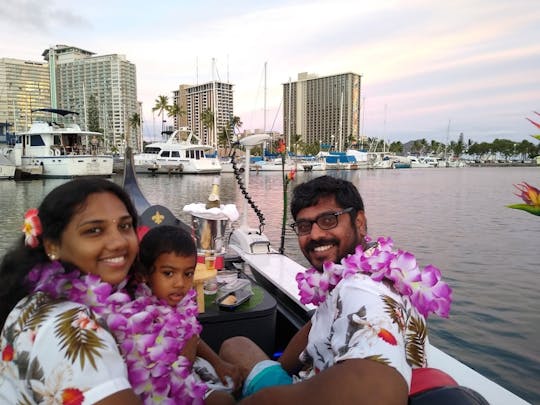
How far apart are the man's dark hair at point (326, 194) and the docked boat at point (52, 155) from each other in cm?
3239

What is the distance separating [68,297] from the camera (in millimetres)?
1188

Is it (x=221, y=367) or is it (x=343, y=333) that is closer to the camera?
(x=343, y=333)

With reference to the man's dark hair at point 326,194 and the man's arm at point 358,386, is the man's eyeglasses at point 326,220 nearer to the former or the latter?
the man's dark hair at point 326,194

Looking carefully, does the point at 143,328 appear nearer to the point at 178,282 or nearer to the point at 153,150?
the point at 178,282

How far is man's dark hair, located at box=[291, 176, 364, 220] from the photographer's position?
1584 mm

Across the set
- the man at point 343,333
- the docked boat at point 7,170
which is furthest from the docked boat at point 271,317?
the docked boat at point 7,170

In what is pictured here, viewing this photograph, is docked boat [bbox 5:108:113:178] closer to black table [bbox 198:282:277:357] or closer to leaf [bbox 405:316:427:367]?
black table [bbox 198:282:277:357]

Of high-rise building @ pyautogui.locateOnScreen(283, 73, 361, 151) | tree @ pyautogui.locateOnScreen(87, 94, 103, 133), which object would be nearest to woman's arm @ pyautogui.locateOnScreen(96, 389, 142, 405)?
tree @ pyautogui.locateOnScreen(87, 94, 103, 133)

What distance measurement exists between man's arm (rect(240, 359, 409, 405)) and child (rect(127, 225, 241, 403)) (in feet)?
3.67

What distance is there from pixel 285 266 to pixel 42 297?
3125 millimetres

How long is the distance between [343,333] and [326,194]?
2.16 feet

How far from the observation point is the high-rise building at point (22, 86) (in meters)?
63.8

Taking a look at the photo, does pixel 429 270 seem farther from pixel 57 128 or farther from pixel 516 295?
pixel 57 128

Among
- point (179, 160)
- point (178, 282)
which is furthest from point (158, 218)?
point (179, 160)
